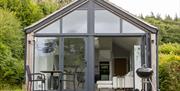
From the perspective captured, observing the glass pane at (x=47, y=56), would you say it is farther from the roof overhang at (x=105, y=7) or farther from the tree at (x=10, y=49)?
the tree at (x=10, y=49)

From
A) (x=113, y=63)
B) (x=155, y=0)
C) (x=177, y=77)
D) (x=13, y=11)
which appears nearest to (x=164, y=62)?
(x=177, y=77)

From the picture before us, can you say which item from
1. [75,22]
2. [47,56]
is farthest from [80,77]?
[75,22]

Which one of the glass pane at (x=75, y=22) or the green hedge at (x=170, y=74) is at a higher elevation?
the glass pane at (x=75, y=22)

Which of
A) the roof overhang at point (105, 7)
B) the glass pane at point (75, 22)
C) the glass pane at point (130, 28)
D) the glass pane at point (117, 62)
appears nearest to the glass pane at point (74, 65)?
the glass pane at point (75, 22)

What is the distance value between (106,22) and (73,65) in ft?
6.01

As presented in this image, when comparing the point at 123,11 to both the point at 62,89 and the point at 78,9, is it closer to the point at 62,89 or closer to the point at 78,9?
the point at 78,9

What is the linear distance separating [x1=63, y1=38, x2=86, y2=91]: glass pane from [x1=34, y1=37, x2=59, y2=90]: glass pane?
33 cm

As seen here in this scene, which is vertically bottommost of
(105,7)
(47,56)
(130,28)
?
(47,56)

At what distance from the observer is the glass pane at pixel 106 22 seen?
508 inches

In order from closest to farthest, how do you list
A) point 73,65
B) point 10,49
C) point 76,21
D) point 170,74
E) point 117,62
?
point 73,65 → point 76,21 → point 170,74 → point 117,62 → point 10,49

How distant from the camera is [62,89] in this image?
500 inches

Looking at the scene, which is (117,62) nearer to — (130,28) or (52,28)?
(130,28)

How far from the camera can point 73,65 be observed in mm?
12797

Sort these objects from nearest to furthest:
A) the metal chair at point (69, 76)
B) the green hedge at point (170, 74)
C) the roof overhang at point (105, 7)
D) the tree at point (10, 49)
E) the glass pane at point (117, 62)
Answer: the metal chair at point (69, 76)
the roof overhang at point (105, 7)
the glass pane at point (117, 62)
the green hedge at point (170, 74)
the tree at point (10, 49)
